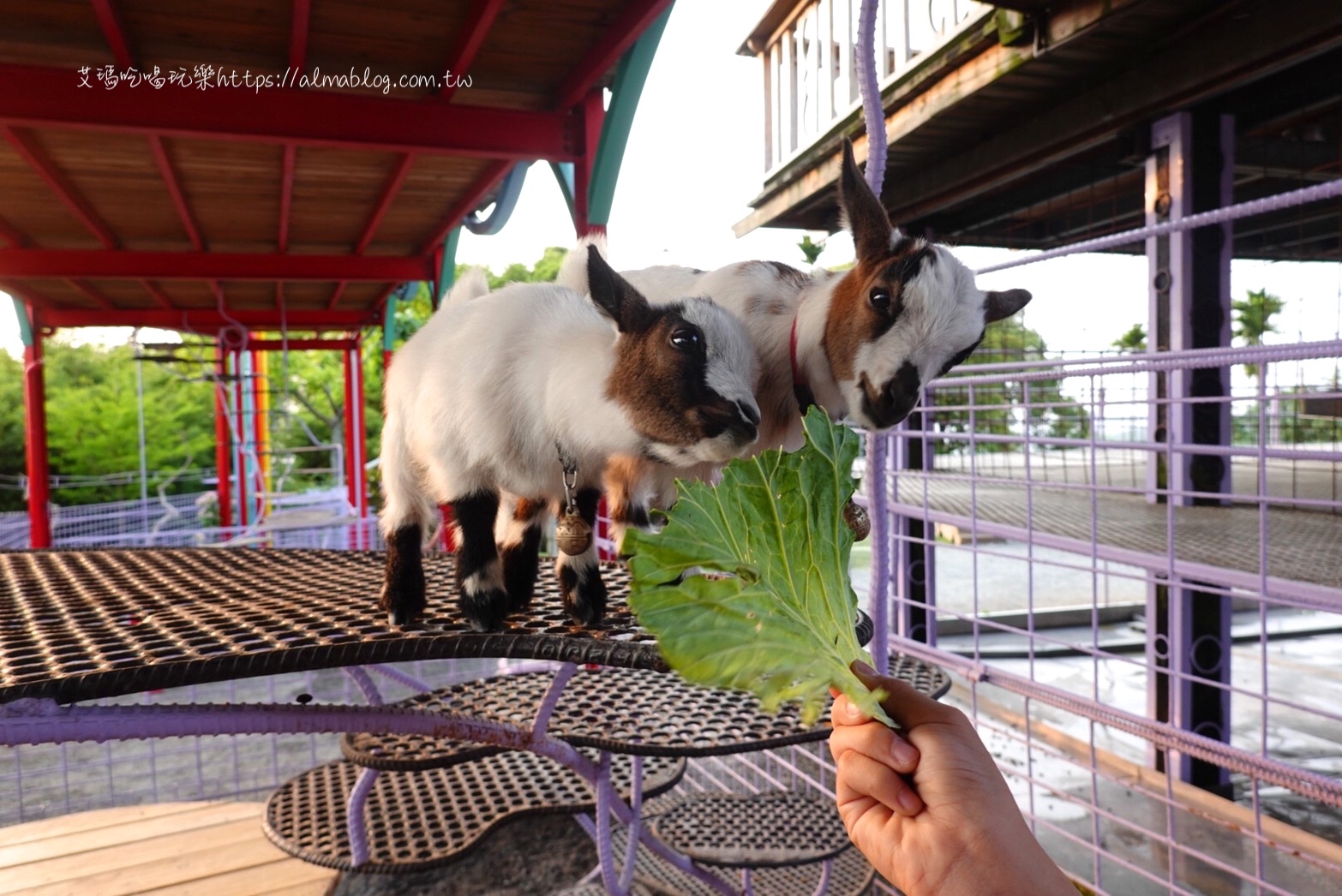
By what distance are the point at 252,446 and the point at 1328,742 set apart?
23.2 feet

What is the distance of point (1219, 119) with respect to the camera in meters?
2.71

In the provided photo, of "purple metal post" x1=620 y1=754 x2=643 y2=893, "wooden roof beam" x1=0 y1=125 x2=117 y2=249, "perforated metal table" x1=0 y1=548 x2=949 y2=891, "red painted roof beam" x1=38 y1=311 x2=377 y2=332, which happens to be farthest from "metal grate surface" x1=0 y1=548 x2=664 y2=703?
"red painted roof beam" x1=38 y1=311 x2=377 y2=332

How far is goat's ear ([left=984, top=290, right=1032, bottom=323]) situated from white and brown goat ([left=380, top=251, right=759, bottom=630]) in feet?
0.57

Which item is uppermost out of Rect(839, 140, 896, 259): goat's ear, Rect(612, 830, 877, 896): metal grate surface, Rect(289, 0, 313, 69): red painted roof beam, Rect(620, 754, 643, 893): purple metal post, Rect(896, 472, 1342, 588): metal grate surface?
Rect(289, 0, 313, 69): red painted roof beam

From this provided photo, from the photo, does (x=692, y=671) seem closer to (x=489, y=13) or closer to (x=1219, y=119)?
(x=489, y=13)

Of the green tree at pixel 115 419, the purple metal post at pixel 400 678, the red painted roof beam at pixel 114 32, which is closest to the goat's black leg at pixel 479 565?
the purple metal post at pixel 400 678

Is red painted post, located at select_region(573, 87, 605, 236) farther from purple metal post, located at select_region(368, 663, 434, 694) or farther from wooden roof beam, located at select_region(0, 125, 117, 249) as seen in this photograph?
wooden roof beam, located at select_region(0, 125, 117, 249)

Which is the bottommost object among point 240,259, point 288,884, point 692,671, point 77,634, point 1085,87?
point 288,884

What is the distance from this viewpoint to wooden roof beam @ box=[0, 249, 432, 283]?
3.83 metres

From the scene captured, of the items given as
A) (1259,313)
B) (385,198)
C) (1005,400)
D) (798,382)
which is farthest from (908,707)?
(1259,313)

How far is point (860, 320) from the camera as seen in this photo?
Result: 1.77 ft

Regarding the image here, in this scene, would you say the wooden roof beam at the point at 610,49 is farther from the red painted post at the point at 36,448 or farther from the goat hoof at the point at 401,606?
the red painted post at the point at 36,448

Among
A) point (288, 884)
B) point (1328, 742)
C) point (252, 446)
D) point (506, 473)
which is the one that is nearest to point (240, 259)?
point (252, 446)

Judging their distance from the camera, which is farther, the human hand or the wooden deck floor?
the wooden deck floor
